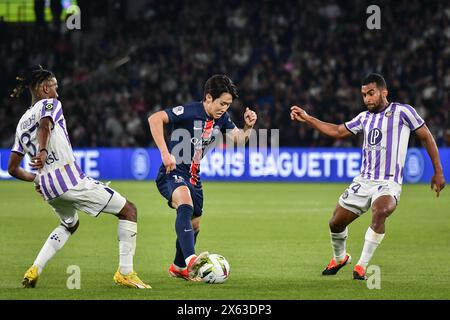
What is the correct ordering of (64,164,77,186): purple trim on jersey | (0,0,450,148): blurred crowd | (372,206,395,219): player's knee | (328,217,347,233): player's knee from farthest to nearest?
(0,0,450,148): blurred crowd → (328,217,347,233): player's knee → (372,206,395,219): player's knee → (64,164,77,186): purple trim on jersey

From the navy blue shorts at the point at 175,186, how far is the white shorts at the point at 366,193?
147 centimetres

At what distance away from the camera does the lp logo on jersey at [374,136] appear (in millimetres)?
9602

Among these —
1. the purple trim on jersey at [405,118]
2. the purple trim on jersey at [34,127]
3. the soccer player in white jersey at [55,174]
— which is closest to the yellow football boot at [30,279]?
the soccer player in white jersey at [55,174]

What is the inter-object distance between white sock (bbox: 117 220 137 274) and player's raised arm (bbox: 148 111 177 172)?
641mm

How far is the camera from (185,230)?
8789mm

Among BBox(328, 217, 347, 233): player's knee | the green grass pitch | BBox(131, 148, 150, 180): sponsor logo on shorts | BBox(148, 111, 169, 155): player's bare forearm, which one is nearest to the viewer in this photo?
the green grass pitch

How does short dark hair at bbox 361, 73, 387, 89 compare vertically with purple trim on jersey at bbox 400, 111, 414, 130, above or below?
above

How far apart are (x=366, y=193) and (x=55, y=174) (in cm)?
314

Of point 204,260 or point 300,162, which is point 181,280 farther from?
point 300,162

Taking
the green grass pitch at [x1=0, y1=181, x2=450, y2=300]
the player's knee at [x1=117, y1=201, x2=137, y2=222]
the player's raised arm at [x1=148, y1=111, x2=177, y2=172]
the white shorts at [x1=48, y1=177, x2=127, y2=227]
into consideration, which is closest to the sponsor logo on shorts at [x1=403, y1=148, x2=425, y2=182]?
the green grass pitch at [x1=0, y1=181, x2=450, y2=300]

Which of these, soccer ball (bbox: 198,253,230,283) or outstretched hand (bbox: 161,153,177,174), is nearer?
outstretched hand (bbox: 161,153,177,174)

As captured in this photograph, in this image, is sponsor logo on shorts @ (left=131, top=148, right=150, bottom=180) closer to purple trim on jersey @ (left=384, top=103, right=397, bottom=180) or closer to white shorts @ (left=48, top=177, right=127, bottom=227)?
purple trim on jersey @ (left=384, top=103, right=397, bottom=180)

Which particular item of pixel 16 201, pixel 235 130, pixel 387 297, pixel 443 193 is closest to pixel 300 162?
pixel 443 193

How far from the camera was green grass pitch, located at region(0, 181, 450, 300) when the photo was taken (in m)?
8.37
